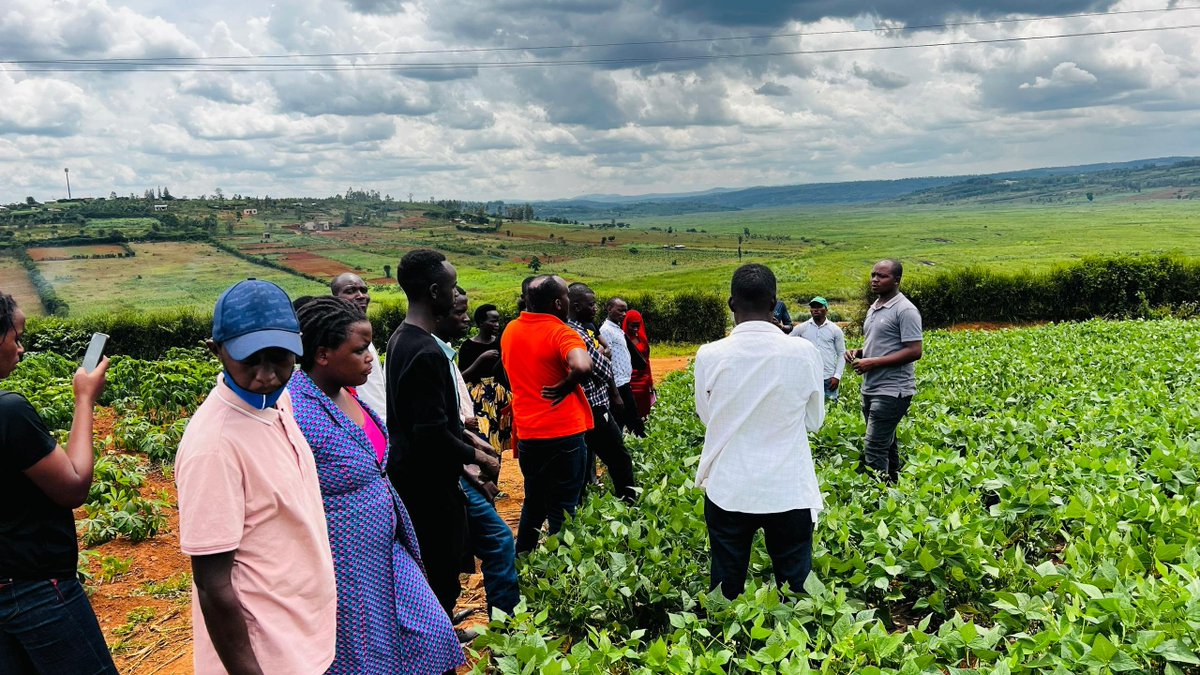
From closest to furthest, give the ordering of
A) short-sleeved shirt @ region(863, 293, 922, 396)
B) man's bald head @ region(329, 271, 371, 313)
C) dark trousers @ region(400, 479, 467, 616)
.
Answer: dark trousers @ region(400, 479, 467, 616)
man's bald head @ region(329, 271, 371, 313)
short-sleeved shirt @ region(863, 293, 922, 396)

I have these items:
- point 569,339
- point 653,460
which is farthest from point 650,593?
point 653,460

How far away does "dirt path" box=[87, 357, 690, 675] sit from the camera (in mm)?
4648

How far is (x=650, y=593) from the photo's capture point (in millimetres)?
3488

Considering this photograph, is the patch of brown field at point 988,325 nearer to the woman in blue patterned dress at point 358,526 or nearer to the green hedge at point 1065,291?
the green hedge at point 1065,291

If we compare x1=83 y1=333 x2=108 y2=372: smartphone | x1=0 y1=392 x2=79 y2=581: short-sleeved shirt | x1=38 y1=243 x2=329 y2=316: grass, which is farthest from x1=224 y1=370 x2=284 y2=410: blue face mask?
x1=38 y1=243 x2=329 y2=316: grass

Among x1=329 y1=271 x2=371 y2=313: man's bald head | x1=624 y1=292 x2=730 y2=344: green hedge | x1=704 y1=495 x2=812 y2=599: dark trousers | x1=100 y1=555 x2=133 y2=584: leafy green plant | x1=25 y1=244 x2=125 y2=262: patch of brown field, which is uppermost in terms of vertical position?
x1=25 y1=244 x2=125 y2=262: patch of brown field

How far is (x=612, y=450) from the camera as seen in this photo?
208 inches

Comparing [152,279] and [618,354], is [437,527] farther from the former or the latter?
[152,279]

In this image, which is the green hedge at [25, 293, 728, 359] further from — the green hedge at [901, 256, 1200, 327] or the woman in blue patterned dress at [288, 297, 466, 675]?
the woman in blue patterned dress at [288, 297, 466, 675]

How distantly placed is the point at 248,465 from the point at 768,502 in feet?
6.45

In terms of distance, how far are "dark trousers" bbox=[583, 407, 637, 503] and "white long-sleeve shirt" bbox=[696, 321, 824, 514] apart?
2.08 meters

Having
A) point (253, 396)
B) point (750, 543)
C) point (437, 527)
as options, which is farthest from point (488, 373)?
point (253, 396)

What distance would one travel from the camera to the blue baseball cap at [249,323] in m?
2.03

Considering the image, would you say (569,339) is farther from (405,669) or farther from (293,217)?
(293,217)
